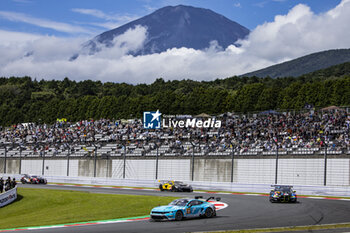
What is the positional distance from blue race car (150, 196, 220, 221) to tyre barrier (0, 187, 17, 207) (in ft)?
56.8

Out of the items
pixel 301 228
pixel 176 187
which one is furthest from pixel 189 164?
pixel 301 228

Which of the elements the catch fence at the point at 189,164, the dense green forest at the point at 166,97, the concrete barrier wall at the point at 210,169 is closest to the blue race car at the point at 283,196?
the catch fence at the point at 189,164

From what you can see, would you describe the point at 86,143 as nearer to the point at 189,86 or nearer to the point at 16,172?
the point at 16,172

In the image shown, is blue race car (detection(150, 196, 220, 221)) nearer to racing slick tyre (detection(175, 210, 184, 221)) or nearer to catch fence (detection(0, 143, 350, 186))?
racing slick tyre (detection(175, 210, 184, 221))

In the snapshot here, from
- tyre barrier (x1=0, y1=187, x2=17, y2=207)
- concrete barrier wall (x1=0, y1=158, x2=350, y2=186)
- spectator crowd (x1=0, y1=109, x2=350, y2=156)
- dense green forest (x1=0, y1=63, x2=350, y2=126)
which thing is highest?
dense green forest (x1=0, y1=63, x2=350, y2=126)

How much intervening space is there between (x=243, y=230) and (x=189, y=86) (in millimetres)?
126034

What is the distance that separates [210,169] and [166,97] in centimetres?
5619

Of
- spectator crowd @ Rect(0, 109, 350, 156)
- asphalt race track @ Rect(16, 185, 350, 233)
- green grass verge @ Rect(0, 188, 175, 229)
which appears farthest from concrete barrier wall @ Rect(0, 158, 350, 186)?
asphalt race track @ Rect(16, 185, 350, 233)

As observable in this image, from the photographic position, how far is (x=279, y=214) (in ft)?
78.3

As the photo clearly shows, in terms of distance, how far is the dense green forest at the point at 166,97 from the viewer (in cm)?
8806

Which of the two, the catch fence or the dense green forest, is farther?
the dense green forest

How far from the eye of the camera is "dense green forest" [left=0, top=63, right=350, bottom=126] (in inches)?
3467

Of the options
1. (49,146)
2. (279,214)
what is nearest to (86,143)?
(49,146)

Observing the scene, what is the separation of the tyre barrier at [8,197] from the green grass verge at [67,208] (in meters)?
0.38
